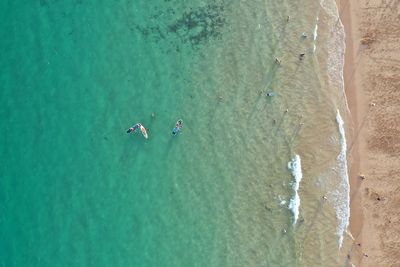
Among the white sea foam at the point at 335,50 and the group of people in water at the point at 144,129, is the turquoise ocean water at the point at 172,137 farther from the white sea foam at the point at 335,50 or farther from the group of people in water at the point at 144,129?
the group of people in water at the point at 144,129

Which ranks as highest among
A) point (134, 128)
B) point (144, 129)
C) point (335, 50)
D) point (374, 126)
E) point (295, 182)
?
point (335, 50)

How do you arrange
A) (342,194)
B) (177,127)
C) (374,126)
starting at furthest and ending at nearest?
(177,127), (374,126), (342,194)

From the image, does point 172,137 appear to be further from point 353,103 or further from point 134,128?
point 353,103

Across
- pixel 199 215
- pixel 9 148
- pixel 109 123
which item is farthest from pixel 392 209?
pixel 9 148

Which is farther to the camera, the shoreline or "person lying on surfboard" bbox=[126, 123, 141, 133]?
"person lying on surfboard" bbox=[126, 123, 141, 133]

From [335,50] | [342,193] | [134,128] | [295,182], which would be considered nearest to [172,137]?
[134,128]

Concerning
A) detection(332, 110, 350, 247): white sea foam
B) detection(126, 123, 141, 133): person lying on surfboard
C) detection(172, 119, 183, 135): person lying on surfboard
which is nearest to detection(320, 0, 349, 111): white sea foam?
detection(332, 110, 350, 247): white sea foam

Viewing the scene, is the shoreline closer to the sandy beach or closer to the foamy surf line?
the sandy beach
